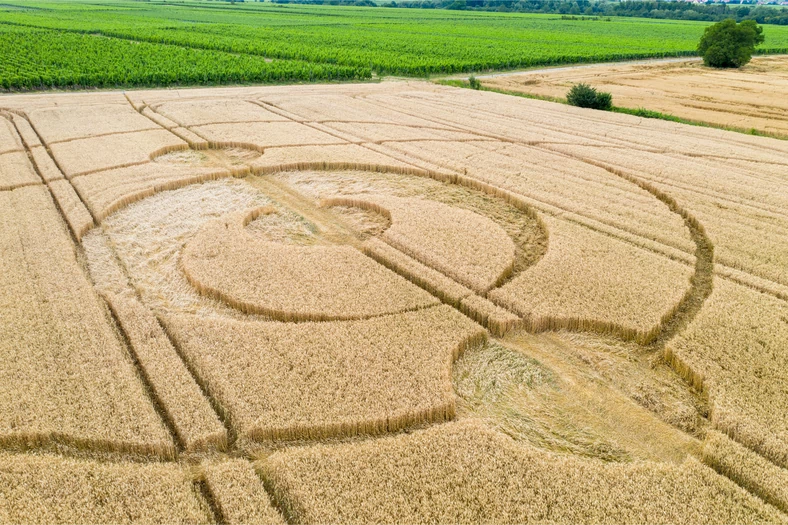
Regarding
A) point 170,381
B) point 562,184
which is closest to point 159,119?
point 562,184

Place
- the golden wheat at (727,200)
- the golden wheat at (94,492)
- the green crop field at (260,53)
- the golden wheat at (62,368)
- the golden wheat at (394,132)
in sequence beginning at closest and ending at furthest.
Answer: the golden wheat at (94,492) → the golden wheat at (62,368) → the golden wheat at (727,200) → the golden wheat at (394,132) → the green crop field at (260,53)

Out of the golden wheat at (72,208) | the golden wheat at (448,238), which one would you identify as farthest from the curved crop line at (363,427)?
the golden wheat at (72,208)

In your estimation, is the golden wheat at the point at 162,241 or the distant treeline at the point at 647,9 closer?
the golden wheat at the point at 162,241

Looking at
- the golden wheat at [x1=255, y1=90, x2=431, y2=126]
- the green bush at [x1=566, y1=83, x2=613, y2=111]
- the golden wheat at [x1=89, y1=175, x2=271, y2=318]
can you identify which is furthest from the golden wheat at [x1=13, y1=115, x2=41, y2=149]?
the green bush at [x1=566, y1=83, x2=613, y2=111]

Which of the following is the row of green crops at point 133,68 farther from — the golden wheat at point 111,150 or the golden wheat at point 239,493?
the golden wheat at point 239,493

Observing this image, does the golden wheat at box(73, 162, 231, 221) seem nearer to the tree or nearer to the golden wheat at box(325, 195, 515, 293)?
the golden wheat at box(325, 195, 515, 293)

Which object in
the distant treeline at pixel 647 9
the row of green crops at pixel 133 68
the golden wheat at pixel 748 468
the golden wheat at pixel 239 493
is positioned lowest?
the golden wheat at pixel 748 468

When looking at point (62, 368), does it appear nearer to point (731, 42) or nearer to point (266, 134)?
point (266, 134)
